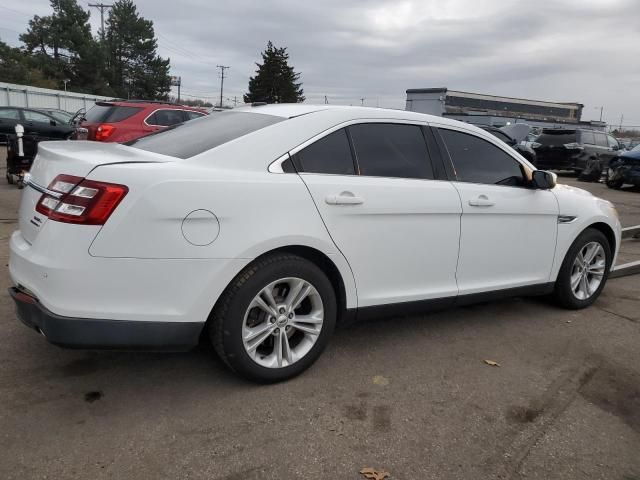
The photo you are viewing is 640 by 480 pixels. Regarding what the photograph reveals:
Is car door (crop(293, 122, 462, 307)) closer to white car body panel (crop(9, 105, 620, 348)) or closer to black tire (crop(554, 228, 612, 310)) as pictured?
white car body panel (crop(9, 105, 620, 348))

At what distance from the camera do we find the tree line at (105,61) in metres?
47.0

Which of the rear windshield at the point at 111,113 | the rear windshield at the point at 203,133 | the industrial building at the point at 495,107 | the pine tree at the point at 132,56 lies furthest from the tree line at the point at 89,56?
the rear windshield at the point at 203,133

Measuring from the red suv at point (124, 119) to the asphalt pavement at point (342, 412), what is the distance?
6399 millimetres

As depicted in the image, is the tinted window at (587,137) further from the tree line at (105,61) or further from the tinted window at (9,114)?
the tree line at (105,61)

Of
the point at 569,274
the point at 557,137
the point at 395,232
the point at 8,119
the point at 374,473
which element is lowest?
the point at 374,473

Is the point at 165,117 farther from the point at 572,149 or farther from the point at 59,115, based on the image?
the point at 572,149

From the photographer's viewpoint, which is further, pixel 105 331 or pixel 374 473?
Answer: pixel 105 331

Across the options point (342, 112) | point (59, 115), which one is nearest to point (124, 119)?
point (342, 112)

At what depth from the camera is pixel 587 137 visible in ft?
59.9

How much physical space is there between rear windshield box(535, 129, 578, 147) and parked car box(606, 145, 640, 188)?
3.23 metres

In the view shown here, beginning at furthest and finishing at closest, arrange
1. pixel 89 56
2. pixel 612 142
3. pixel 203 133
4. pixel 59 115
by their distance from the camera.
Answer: pixel 89 56, pixel 59 115, pixel 612 142, pixel 203 133

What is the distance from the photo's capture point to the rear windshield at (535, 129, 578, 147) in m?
18.0

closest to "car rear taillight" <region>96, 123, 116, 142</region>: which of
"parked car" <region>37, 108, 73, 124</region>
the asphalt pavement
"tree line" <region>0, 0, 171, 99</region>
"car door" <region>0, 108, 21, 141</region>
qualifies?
the asphalt pavement

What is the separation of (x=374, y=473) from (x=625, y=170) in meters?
14.3
